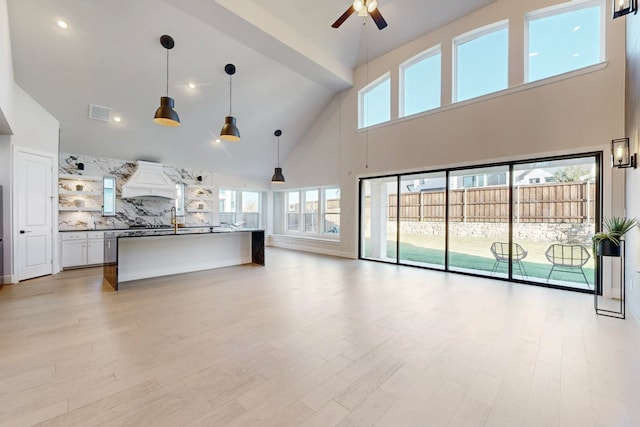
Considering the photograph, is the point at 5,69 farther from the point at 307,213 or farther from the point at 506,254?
the point at 506,254

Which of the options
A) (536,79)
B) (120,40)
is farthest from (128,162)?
(536,79)

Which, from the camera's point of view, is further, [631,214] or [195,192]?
[195,192]

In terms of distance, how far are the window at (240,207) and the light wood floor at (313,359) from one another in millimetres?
5229

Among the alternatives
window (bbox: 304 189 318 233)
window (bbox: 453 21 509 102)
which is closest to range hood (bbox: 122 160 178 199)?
window (bbox: 304 189 318 233)

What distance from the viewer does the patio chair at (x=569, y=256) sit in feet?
14.6

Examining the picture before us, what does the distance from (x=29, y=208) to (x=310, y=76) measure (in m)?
6.25

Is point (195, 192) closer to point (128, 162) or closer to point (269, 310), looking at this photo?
point (128, 162)

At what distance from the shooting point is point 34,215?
5043 mm

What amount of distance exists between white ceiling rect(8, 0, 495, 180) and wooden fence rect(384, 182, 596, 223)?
3573 millimetres

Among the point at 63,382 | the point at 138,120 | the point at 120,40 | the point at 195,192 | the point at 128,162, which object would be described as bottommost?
the point at 63,382

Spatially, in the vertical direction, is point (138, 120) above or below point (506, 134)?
above

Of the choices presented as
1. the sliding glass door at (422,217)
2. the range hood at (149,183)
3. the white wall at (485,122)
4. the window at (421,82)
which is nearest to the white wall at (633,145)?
the white wall at (485,122)

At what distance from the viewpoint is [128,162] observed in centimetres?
704

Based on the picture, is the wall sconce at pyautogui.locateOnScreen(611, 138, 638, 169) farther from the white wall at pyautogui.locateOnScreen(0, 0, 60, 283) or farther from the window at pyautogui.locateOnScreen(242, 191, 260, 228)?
the window at pyautogui.locateOnScreen(242, 191, 260, 228)
